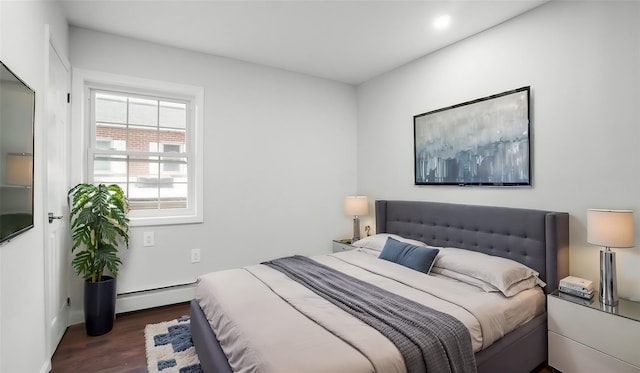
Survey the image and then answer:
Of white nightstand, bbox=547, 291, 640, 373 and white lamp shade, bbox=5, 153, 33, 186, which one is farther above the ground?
white lamp shade, bbox=5, 153, 33, 186

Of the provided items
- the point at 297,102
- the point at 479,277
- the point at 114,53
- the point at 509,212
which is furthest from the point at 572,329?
the point at 114,53

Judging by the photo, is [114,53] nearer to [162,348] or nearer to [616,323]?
[162,348]

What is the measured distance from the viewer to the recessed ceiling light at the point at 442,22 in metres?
2.64

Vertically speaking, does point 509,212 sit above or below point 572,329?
above

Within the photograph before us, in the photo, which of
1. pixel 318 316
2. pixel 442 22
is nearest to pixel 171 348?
pixel 318 316

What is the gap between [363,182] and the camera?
4.31m

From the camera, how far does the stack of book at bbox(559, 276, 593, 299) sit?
202 centimetres

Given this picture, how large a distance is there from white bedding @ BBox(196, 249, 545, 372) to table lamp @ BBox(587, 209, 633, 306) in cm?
39

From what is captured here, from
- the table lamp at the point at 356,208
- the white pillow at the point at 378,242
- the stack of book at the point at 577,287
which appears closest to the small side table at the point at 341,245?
the table lamp at the point at 356,208

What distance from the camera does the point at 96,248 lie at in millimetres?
2631

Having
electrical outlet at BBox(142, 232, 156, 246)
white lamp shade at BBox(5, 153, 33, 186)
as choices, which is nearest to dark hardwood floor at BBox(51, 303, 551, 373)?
electrical outlet at BBox(142, 232, 156, 246)

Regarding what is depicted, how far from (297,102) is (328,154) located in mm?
800

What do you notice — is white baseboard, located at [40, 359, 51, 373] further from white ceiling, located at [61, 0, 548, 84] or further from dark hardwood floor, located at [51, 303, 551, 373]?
white ceiling, located at [61, 0, 548, 84]

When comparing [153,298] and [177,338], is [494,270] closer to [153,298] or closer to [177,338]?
[177,338]
